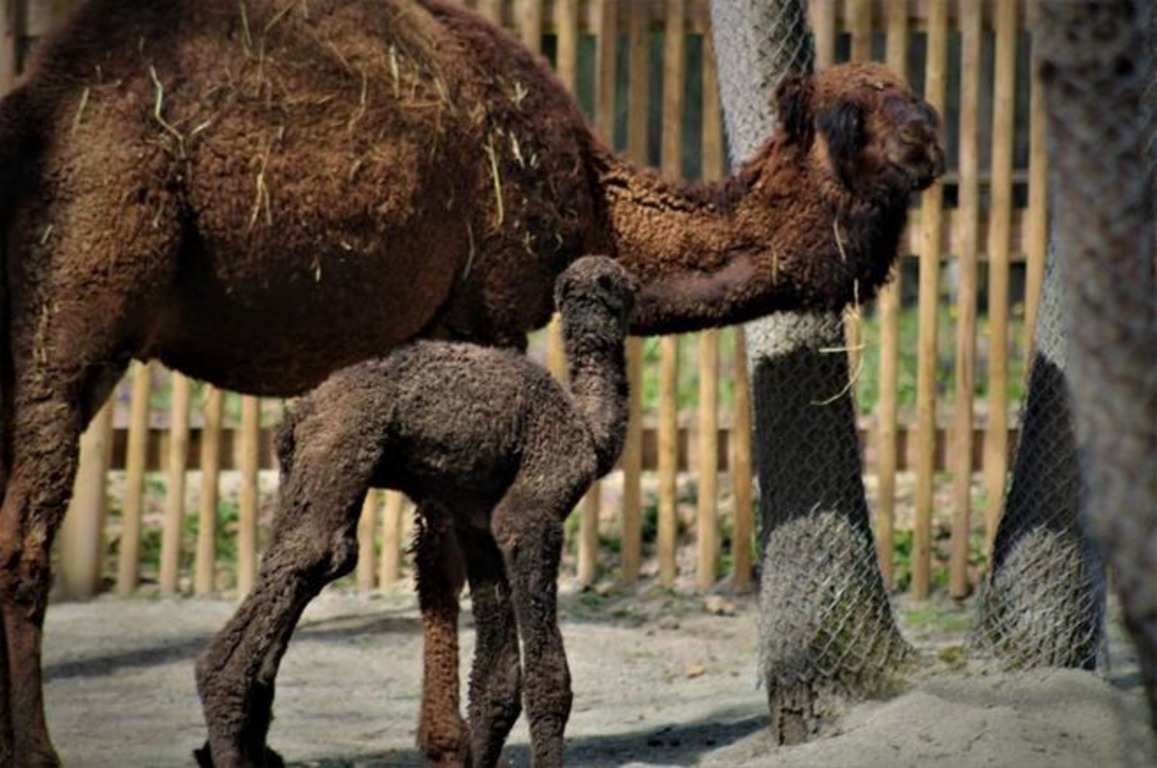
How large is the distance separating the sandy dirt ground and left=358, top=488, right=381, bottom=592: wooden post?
0.11 meters

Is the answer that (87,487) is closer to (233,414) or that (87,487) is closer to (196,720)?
(233,414)

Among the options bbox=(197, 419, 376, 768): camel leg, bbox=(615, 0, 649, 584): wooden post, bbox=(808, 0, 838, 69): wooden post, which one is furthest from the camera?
bbox=(615, 0, 649, 584): wooden post

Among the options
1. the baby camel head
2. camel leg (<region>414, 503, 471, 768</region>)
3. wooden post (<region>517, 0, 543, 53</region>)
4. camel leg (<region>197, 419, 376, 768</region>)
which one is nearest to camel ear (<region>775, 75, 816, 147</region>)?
the baby camel head

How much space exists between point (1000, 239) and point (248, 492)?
3.90 metres

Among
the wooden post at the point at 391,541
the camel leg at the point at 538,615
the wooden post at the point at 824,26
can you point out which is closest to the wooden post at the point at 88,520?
the wooden post at the point at 391,541

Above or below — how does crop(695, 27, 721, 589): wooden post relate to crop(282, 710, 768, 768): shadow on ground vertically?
above

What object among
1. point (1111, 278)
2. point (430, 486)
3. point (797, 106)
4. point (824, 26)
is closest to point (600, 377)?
point (430, 486)

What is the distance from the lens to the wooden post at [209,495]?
411 inches

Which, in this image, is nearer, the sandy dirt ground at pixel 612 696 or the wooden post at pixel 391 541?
the sandy dirt ground at pixel 612 696

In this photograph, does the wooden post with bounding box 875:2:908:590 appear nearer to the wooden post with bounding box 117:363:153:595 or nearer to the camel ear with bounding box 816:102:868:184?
the camel ear with bounding box 816:102:868:184

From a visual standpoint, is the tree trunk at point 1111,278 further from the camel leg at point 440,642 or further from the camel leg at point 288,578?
the camel leg at point 440,642

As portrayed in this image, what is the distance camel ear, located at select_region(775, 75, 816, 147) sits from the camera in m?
7.18

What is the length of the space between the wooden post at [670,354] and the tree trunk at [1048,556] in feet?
10.1

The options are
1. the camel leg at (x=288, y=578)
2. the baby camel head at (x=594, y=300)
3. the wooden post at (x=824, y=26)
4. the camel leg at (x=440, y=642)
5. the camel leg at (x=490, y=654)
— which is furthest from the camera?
the wooden post at (x=824, y=26)
